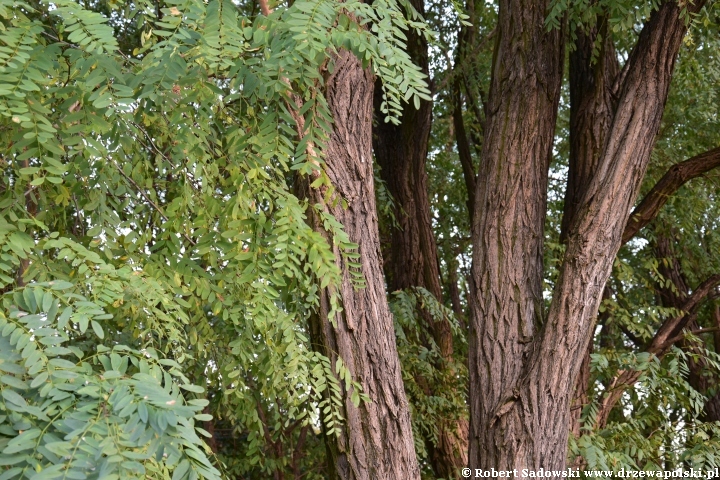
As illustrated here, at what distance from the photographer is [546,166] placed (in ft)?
13.0

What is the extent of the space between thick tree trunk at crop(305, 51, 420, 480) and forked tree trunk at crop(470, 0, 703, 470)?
626mm

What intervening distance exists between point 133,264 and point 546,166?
2271 mm

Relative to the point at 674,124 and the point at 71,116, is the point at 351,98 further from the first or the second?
the point at 674,124

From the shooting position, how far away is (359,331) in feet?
10.2

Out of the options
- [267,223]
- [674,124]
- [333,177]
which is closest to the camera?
[267,223]

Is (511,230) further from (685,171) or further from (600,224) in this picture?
(685,171)

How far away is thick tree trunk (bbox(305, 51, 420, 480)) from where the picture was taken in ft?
10.0

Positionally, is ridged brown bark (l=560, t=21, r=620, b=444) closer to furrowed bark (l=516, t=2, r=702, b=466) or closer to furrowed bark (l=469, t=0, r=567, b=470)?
furrowed bark (l=469, t=0, r=567, b=470)

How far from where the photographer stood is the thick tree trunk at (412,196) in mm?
5738

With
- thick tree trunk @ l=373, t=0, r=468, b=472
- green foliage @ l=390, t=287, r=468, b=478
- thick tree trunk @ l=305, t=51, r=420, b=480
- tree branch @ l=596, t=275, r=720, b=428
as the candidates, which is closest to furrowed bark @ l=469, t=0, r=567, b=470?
thick tree trunk @ l=305, t=51, r=420, b=480

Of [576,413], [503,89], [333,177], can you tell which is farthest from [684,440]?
[333,177]

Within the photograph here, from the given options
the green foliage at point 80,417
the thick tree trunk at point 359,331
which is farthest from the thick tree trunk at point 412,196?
the green foliage at point 80,417

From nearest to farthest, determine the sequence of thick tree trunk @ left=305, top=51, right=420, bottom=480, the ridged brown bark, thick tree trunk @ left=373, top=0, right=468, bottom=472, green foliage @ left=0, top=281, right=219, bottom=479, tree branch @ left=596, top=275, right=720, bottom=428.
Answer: green foliage @ left=0, top=281, right=219, bottom=479
thick tree trunk @ left=305, top=51, right=420, bottom=480
the ridged brown bark
tree branch @ left=596, top=275, right=720, bottom=428
thick tree trunk @ left=373, top=0, right=468, bottom=472

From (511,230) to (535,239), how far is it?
0.14m
